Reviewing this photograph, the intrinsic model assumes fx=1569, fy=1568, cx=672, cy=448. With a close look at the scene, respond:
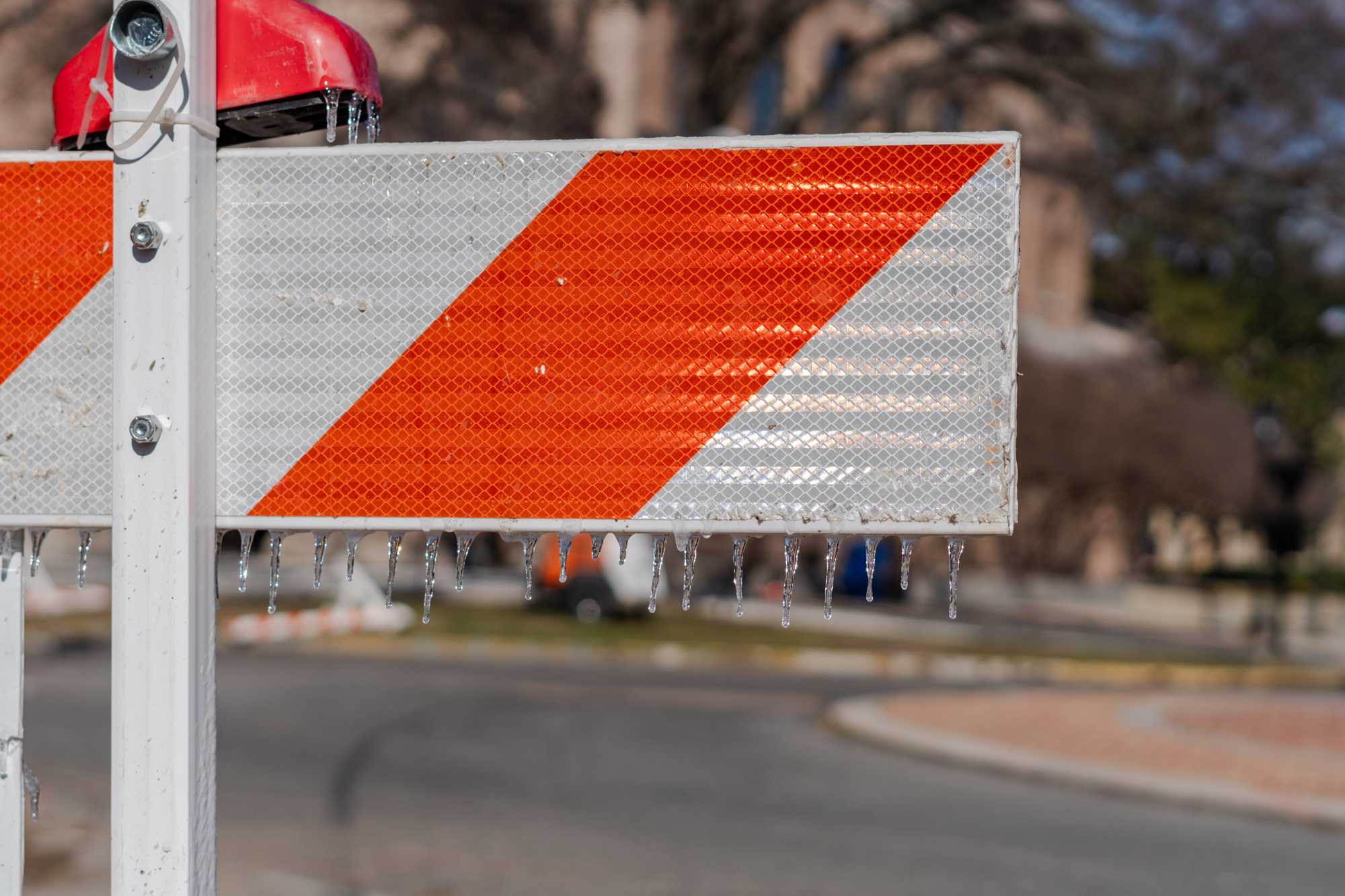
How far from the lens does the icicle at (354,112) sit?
6.87 ft

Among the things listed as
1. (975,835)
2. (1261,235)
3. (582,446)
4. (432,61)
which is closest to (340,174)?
(582,446)

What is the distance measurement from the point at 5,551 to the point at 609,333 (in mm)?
854

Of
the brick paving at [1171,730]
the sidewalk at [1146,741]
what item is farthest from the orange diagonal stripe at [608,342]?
the brick paving at [1171,730]

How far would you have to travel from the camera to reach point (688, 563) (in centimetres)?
222

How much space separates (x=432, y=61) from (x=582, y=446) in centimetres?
1869

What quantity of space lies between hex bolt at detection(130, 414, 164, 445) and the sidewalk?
327 inches

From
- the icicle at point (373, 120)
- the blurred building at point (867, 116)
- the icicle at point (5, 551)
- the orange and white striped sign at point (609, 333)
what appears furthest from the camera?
the blurred building at point (867, 116)

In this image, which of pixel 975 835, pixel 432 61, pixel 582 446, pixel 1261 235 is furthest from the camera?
pixel 1261 235

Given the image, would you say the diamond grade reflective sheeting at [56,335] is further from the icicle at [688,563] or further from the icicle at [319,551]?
the icicle at [688,563]

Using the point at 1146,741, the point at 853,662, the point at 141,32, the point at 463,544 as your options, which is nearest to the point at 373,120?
the point at 141,32

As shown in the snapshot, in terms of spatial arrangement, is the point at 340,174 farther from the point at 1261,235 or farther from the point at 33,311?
the point at 1261,235

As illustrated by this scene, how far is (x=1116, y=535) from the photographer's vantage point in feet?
150

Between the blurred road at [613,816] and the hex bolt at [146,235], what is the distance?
494cm

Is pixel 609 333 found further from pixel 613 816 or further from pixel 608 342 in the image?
pixel 613 816
